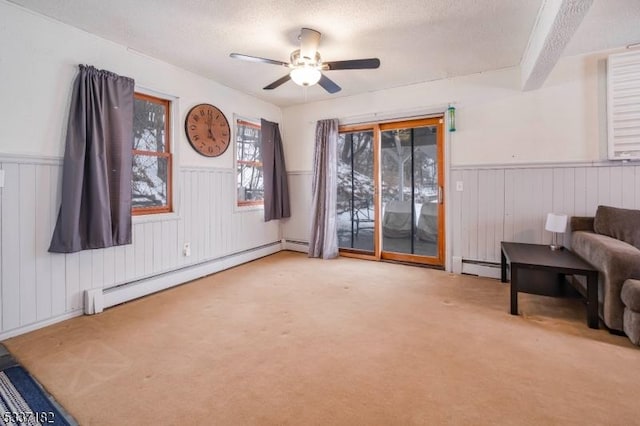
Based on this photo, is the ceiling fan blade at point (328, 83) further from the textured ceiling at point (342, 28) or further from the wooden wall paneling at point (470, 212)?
the wooden wall paneling at point (470, 212)

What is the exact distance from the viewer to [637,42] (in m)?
2.90

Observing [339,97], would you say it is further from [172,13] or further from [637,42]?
[637,42]

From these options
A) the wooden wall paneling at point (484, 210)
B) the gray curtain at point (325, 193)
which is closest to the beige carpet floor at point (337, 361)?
the wooden wall paneling at point (484, 210)

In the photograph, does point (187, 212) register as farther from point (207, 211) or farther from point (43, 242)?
point (43, 242)

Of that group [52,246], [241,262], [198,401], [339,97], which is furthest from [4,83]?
[339,97]

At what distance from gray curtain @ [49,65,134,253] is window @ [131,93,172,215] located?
1.01 ft

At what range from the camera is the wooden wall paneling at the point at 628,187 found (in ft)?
9.81

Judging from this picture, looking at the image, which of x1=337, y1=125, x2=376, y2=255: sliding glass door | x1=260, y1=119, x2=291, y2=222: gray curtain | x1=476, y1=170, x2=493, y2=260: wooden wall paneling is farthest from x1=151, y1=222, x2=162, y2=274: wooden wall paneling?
x1=476, y1=170, x2=493, y2=260: wooden wall paneling

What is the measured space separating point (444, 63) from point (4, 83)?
3.90 meters

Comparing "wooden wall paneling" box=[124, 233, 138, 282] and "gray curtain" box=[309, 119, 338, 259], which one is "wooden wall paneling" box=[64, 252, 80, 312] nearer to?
"wooden wall paneling" box=[124, 233, 138, 282]

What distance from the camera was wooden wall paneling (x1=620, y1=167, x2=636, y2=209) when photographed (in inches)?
118

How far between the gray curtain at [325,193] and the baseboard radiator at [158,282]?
0.91 meters

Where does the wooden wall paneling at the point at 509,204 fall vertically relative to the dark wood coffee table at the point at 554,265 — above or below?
above

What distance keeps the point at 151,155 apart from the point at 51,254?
50.8 inches
